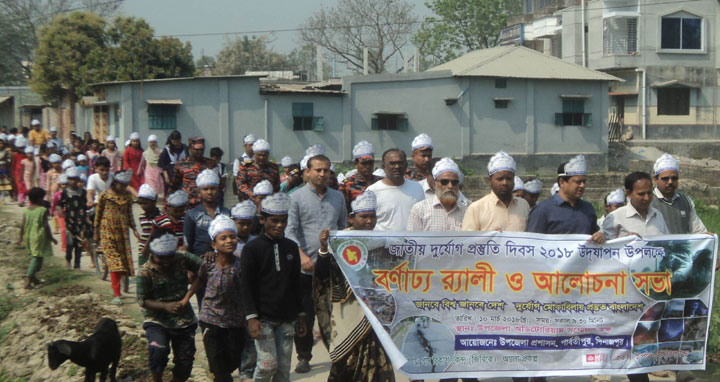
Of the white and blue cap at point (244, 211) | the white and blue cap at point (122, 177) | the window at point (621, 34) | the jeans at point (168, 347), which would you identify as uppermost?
the window at point (621, 34)

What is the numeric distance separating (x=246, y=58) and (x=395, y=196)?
174ft

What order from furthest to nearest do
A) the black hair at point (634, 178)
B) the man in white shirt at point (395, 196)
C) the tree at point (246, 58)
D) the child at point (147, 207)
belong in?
the tree at point (246, 58) < the child at point (147, 207) < the man in white shirt at point (395, 196) < the black hair at point (634, 178)

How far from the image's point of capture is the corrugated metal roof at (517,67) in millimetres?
32031

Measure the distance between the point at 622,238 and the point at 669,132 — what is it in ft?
125

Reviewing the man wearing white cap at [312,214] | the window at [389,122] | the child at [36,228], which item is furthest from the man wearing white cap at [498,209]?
the window at [389,122]

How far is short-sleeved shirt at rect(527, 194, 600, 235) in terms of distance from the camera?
6238 millimetres

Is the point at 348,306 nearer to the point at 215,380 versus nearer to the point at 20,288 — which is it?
the point at 215,380

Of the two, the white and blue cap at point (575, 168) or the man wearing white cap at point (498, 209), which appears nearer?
the man wearing white cap at point (498, 209)

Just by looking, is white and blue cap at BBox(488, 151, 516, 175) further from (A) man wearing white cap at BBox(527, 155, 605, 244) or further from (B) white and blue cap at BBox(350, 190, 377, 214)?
(B) white and blue cap at BBox(350, 190, 377, 214)

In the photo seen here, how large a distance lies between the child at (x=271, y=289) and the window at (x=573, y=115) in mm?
29090

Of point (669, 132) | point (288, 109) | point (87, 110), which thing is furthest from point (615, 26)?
point (87, 110)

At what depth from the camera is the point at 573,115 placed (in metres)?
33.9

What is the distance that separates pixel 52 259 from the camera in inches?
533

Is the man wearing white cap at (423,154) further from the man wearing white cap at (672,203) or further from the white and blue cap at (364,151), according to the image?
the man wearing white cap at (672,203)
